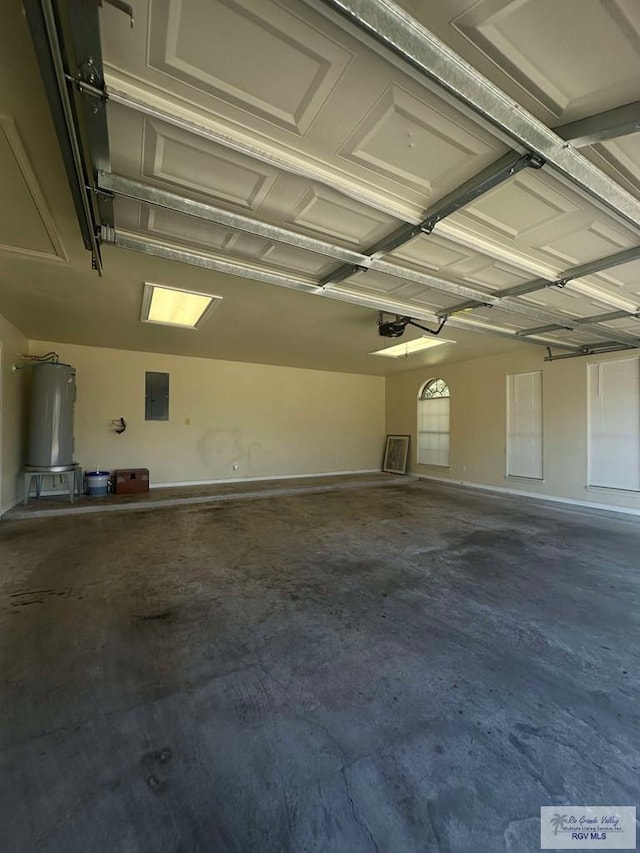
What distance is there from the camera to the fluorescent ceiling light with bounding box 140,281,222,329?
409cm

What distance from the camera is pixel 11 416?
516cm

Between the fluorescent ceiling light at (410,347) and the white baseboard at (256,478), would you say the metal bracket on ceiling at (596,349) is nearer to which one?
the fluorescent ceiling light at (410,347)

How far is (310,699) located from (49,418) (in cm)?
565

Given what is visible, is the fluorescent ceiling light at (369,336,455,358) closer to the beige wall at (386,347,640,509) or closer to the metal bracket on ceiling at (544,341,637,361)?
the beige wall at (386,347,640,509)

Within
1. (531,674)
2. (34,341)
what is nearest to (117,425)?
(34,341)

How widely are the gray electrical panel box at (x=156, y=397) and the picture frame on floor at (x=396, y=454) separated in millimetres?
5770

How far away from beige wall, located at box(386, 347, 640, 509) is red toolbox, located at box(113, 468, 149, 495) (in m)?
6.31

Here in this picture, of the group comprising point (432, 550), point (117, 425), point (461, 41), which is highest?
point (461, 41)

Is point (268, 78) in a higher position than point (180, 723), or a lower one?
higher

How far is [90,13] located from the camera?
1.21 metres

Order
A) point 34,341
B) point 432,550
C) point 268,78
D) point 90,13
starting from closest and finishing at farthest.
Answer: point 90,13 < point 268,78 < point 432,550 < point 34,341

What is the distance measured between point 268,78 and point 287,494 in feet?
20.8

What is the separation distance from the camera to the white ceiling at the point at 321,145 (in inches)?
53.1

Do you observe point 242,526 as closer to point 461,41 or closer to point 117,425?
point 117,425
